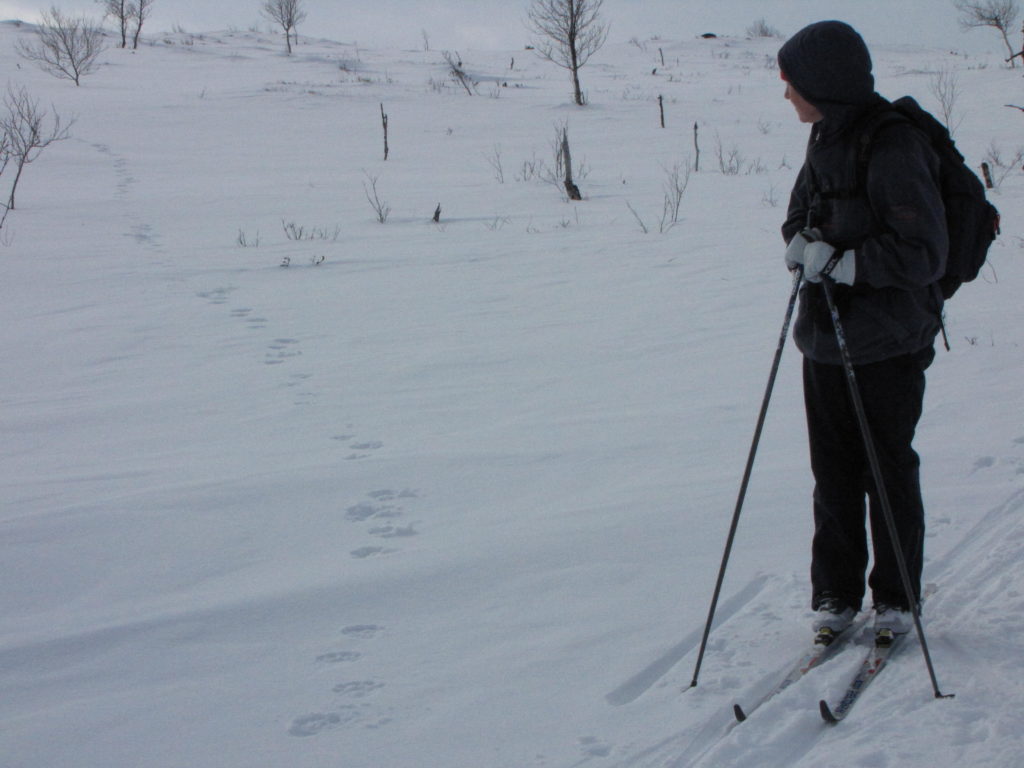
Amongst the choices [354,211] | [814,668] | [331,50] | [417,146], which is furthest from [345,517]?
[331,50]

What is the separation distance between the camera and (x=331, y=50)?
41.5m

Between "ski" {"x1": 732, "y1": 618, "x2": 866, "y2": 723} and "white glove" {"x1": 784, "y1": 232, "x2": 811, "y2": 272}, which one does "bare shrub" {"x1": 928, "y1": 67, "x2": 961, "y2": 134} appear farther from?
"ski" {"x1": 732, "y1": 618, "x2": 866, "y2": 723}

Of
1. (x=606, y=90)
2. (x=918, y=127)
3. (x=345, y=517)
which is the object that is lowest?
(x=345, y=517)

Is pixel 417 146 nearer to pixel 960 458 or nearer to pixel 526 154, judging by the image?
pixel 526 154

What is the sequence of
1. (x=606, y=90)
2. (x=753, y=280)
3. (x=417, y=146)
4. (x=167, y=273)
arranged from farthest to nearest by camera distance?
(x=606, y=90), (x=417, y=146), (x=167, y=273), (x=753, y=280)

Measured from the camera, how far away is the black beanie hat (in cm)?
223

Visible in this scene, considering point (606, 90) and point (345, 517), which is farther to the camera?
point (606, 90)

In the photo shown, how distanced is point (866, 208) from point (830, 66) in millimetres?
366

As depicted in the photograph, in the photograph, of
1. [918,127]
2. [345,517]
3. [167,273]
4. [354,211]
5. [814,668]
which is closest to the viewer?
[918,127]

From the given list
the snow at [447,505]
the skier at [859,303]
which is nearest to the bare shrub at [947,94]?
the snow at [447,505]

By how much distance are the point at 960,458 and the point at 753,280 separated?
3.91 m

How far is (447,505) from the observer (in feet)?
12.0

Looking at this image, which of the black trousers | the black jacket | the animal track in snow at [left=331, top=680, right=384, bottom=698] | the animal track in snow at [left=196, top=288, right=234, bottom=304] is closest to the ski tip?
the black trousers

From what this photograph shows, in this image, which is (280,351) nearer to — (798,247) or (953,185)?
(798,247)
